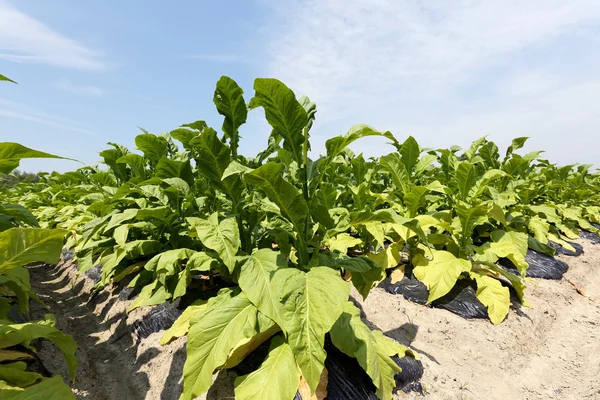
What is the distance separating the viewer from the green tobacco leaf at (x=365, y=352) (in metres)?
1.60

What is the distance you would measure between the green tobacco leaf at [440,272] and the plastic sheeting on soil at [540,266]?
1554 millimetres

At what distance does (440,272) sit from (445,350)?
710mm

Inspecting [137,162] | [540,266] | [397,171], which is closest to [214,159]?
[137,162]

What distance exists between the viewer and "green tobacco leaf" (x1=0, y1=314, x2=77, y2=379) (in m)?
1.36

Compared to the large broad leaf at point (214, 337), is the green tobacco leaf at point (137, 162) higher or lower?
higher

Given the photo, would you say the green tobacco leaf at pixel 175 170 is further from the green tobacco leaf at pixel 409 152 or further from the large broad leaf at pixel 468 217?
the large broad leaf at pixel 468 217

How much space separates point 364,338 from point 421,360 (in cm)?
80

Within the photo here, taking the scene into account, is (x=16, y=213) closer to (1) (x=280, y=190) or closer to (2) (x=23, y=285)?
(2) (x=23, y=285)

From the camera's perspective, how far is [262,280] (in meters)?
1.71

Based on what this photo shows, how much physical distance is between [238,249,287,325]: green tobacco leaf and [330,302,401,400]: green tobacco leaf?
369 mm

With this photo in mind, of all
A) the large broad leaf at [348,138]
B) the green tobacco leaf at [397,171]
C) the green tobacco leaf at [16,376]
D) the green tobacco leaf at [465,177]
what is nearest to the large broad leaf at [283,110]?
the large broad leaf at [348,138]

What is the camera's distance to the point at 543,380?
2367 millimetres

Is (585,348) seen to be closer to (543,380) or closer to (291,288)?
(543,380)

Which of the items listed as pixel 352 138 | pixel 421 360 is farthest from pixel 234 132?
pixel 421 360
